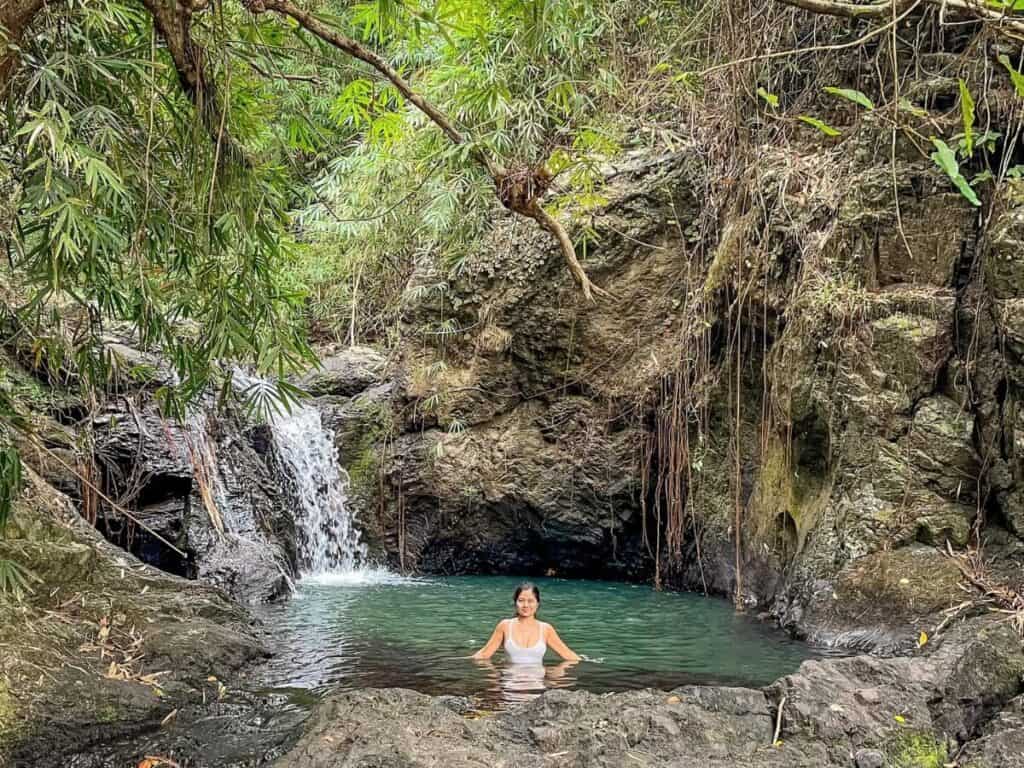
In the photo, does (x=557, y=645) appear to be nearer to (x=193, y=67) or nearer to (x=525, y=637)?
(x=525, y=637)

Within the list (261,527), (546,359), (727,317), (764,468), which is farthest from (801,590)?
(261,527)

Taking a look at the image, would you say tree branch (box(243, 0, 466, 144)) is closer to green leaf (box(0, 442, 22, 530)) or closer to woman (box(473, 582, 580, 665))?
green leaf (box(0, 442, 22, 530))

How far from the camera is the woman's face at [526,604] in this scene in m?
6.00

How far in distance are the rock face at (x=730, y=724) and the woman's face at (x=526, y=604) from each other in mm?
2158

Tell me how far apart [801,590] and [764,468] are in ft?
4.37

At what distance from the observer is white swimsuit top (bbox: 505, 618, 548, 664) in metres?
5.89

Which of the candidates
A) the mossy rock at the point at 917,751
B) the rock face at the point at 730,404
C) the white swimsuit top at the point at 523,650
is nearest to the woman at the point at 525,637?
the white swimsuit top at the point at 523,650

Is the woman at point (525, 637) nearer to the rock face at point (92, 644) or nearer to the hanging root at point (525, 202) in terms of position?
the rock face at point (92, 644)

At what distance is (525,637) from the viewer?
5.98 meters

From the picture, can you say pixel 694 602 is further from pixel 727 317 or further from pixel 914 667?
pixel 914 667

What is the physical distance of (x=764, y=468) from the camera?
7746 mm

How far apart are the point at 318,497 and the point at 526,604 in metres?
4.88

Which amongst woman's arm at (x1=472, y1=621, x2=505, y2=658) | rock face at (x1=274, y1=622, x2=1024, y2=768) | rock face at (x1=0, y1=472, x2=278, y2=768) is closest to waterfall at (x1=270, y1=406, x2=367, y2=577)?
rock face at (x1=0, y1=472, x2=278, y2=768)

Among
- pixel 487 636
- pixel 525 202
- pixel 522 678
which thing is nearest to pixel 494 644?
pixel 522 678
